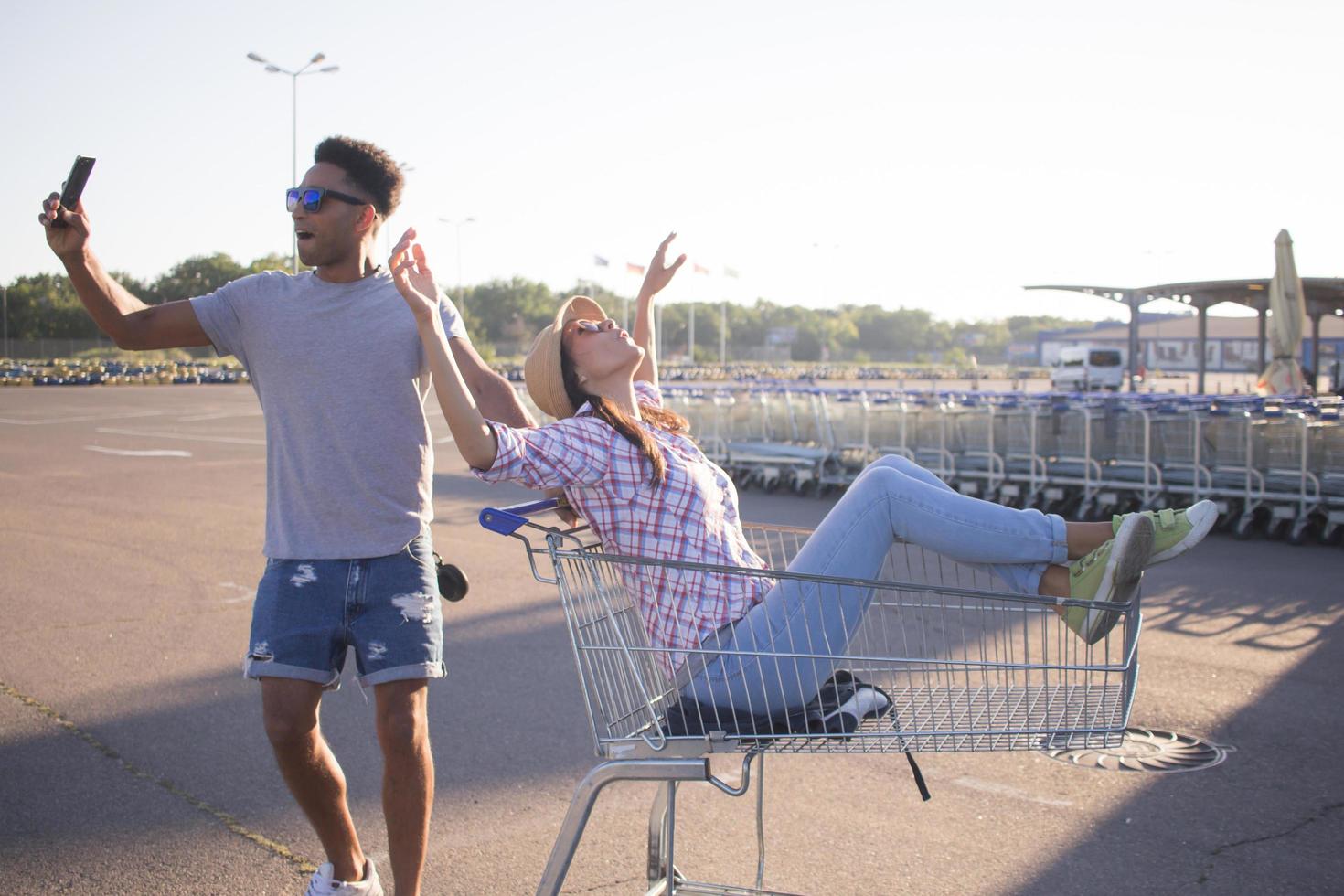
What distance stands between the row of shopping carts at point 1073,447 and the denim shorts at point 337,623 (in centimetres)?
861

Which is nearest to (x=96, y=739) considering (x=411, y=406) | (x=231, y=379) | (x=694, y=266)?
(x=411, y=406)

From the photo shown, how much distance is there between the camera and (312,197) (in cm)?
294

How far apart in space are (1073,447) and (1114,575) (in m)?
9.22

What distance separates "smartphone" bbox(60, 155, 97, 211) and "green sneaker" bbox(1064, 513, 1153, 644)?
2505 mm

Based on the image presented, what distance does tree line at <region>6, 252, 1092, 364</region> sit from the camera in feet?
208

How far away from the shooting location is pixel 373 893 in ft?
10.1

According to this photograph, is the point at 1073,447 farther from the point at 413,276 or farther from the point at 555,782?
the point at 413,276

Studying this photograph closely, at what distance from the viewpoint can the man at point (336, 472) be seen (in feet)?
9.52

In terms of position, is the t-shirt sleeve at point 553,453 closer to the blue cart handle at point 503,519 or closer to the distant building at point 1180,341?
the blue cart handle at point 503,519

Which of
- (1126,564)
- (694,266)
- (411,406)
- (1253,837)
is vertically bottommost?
(1253,837)

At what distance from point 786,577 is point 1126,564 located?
79 cm

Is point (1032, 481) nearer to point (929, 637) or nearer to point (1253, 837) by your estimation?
point (929, 637)

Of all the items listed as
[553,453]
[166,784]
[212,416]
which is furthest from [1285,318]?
[212,416]

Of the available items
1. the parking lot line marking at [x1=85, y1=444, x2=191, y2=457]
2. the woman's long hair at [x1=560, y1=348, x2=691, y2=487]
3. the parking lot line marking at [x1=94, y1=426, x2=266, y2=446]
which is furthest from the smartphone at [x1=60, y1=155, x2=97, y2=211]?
the parking lot line marking at [x1=94, y1=426, x2=266, y2=446]
